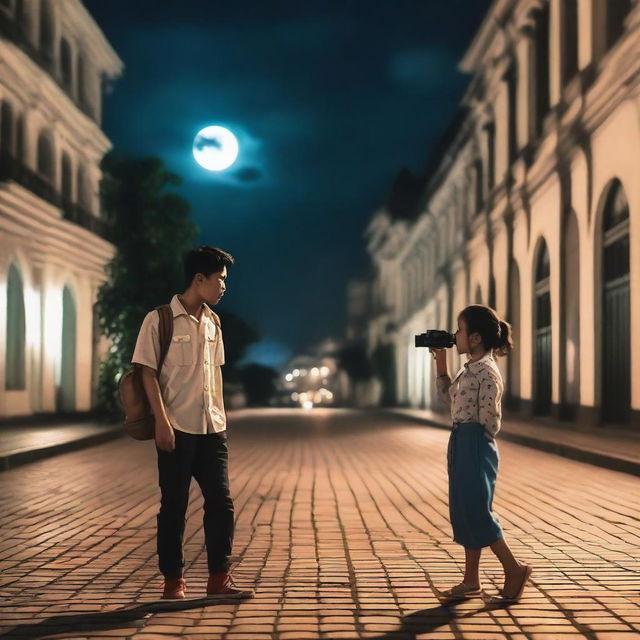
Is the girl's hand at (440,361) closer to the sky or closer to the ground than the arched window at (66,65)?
closer to the ground

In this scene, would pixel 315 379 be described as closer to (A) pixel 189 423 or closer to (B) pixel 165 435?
(A) pixel 189 423

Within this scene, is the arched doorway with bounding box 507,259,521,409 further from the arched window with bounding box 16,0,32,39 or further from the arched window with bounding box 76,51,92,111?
the arched window with bounding box 76,51,92,111

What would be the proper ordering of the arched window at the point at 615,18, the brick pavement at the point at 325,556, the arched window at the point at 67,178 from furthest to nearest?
Result: the arched window at the point at 67,178
the arched window at the point at 615,18
the brick pavement at the point at 325,556

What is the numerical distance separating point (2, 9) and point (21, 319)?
7599mm

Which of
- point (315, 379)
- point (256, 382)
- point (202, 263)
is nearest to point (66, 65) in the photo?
point (202, 263)

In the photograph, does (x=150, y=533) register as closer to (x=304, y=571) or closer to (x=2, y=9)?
(x=304, y=571)

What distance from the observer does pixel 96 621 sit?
483cm

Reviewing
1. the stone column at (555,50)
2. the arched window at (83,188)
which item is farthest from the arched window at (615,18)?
the arched window at (83,188)

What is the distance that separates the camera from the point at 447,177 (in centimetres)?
4097

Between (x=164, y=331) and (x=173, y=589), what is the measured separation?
51.4 inches

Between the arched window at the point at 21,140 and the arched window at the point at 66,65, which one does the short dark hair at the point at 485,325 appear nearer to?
the arched window at the point at 21,140

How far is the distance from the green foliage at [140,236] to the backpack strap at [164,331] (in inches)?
839

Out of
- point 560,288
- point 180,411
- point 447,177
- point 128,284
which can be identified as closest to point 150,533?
point 180,411

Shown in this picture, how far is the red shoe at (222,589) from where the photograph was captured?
5305 mm
